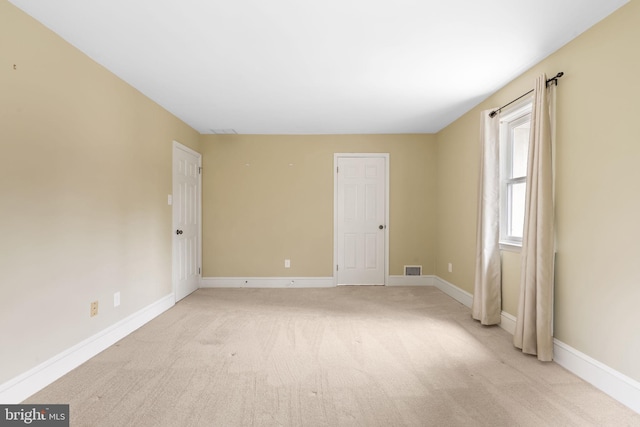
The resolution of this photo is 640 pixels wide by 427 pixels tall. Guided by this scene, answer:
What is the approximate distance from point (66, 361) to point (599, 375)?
12.5 ft

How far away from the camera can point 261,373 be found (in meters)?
2.29

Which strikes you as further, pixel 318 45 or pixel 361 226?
pixel 361 226

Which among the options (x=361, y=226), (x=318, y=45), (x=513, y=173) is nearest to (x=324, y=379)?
(x=318, y=45)

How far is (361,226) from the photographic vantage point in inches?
199

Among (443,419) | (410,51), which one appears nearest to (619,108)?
(410,51)

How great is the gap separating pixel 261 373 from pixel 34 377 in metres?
1.48

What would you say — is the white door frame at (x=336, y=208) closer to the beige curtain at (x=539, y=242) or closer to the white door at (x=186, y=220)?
the white door at (x=186, y=220)

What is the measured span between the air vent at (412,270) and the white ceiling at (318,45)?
2.56 m

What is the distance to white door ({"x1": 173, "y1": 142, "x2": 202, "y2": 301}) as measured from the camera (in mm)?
4113

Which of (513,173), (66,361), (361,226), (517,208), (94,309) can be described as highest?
(513,173)

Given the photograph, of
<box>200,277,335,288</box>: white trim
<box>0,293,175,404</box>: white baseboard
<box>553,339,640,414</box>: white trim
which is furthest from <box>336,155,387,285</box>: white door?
<box>0,293,175,404</box>: white baseboard

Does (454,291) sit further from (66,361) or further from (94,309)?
(66,361)

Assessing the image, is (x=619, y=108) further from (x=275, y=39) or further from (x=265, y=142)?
(x=265, y=142)

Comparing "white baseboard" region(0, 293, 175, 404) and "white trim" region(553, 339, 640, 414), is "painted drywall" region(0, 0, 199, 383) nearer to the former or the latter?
"white baseboard" region(0, 293, 175, 404)
